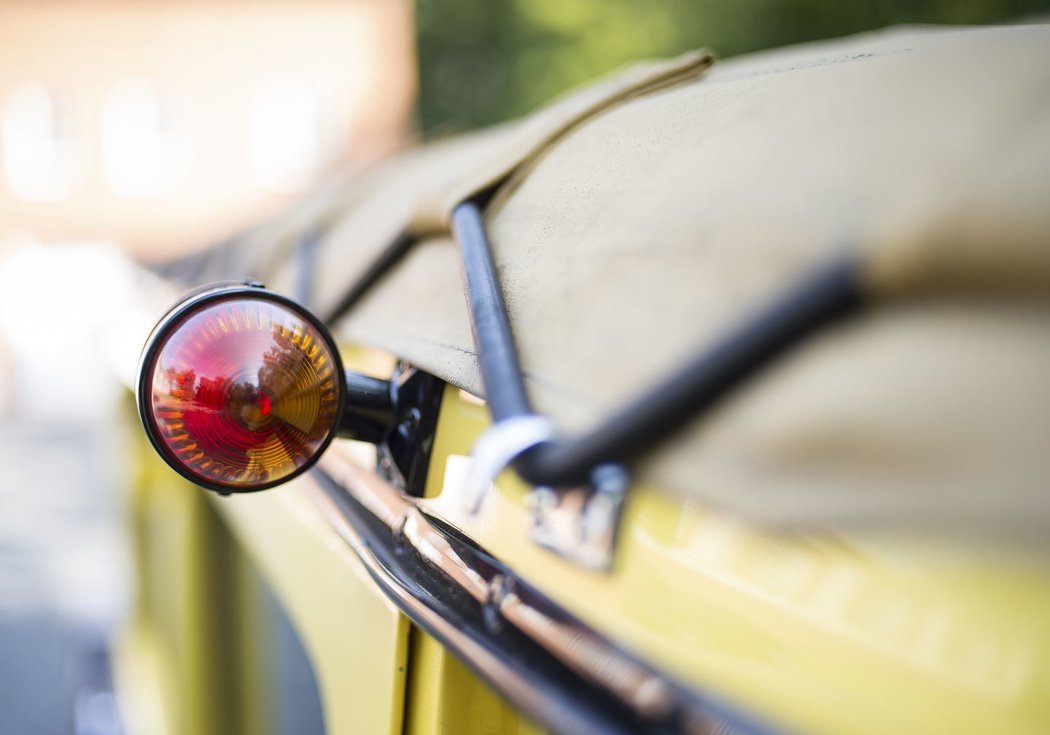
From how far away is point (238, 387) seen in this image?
1.14 m

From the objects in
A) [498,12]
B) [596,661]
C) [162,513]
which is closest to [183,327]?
[596,661]

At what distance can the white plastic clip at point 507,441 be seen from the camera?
2.96ft

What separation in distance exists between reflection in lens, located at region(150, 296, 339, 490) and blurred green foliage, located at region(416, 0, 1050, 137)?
14732 millimetres

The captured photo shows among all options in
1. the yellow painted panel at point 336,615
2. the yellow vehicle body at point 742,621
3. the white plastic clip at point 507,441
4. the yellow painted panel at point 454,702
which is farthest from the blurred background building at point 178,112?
the white plastic clip at point 507,441

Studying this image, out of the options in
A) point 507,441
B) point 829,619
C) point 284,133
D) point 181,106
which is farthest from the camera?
point 284,133

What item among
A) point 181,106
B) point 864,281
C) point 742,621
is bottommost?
point 181,106

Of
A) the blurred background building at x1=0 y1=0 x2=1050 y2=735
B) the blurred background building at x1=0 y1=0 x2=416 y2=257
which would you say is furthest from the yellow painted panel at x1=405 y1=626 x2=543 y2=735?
the blurred background building at x1=0 y1=0 x2=416 y2=257

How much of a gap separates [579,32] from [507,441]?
53.3ft

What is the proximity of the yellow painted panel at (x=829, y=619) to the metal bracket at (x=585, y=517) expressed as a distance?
14 millimetres

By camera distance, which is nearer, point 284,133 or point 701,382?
point 701,382

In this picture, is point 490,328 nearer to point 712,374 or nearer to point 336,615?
point 712,374

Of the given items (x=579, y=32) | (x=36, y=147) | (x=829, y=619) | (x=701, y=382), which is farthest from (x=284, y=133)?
(x=829, y=619)

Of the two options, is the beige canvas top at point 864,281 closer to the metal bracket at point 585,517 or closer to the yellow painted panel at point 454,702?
the metal bracket at point 585,517

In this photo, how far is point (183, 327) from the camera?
3.65ft
